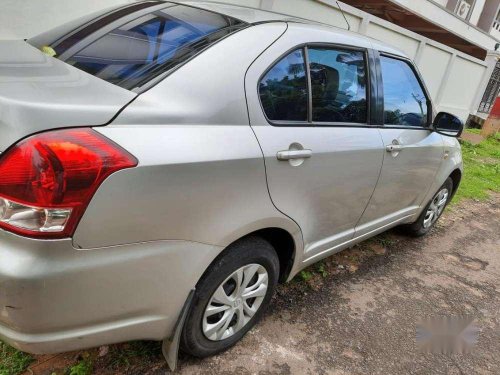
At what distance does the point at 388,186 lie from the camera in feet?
9.22

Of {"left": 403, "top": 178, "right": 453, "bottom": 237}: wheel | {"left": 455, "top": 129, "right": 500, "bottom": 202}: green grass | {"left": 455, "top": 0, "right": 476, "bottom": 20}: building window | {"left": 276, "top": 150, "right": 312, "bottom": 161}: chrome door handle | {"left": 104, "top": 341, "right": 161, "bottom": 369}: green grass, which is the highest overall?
{"left": 455, "top": 0, "right": 476, "bottom": 20}: building window

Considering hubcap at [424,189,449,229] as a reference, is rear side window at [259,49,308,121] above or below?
above

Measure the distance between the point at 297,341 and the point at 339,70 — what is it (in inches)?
64.1

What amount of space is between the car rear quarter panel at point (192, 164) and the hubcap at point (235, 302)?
0.31 meters

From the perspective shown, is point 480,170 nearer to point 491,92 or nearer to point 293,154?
point 293,154

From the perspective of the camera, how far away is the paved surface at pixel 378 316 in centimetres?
222

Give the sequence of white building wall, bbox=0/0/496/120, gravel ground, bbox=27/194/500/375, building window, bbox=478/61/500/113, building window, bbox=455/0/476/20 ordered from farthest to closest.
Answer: building window, bbox=455/0/476/20, building window, bbox=478/61/500/113, white building wall, bbox=0/0/496/120, gravel ground, bbox=27/194/500/375

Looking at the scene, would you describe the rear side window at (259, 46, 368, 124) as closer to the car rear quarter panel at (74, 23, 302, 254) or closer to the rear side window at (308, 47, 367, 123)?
the rear side window at (308, 47, 367, 123)

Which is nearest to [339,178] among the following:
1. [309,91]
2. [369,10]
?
[309,91]

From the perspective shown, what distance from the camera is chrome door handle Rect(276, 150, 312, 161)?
6.05 ft

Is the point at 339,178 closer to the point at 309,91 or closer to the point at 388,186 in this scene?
the point at 309,91

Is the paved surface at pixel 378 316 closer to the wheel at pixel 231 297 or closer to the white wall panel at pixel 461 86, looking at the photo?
the wheel at pixel 231 297

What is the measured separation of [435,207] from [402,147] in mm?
1571

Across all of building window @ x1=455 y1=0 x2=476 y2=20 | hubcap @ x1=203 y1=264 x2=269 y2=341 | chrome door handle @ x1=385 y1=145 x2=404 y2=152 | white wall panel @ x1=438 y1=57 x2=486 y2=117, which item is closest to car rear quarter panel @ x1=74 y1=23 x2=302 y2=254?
hubcap @ x1=203 y1=264 x2=269 y2=341
